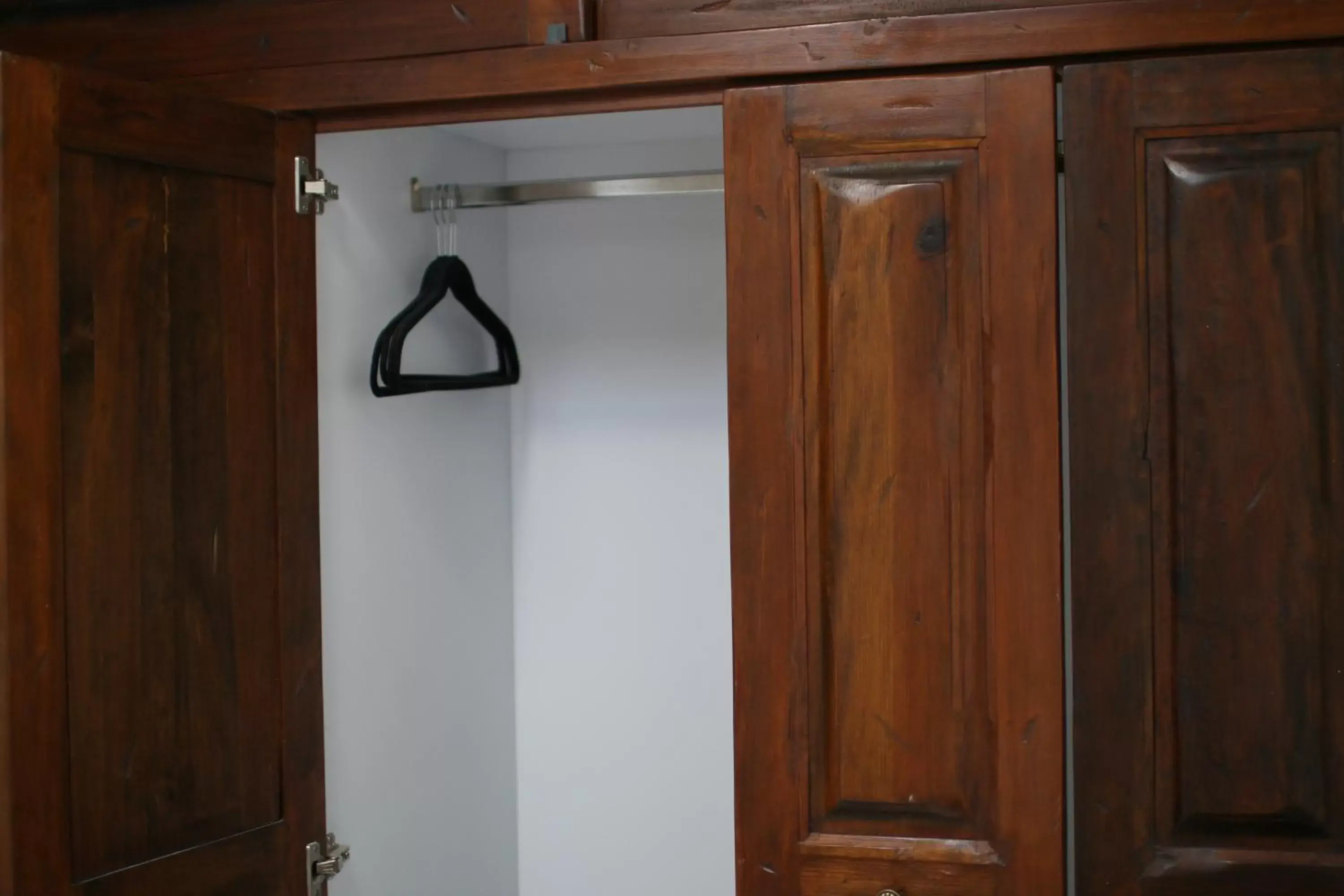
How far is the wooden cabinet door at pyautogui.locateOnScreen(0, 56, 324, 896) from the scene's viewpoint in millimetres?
1441

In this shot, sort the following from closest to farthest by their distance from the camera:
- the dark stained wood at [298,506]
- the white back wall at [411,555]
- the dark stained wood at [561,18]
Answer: the dark stained wood at [561,18], the dark stained wood at [298,506], the white back wall at [411,555]

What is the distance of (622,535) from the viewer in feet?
8.39

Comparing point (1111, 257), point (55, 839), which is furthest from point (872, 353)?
point (55, 839)

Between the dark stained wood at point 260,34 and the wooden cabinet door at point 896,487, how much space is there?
0.41 metres

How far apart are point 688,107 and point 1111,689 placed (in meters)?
0.92

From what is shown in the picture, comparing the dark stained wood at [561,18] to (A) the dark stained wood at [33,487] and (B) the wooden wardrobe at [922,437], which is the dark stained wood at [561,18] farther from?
(A) the dark stained wood at [33,487]

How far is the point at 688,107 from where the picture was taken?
5.48 ft

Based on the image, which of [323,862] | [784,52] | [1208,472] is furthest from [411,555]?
[1208,472]

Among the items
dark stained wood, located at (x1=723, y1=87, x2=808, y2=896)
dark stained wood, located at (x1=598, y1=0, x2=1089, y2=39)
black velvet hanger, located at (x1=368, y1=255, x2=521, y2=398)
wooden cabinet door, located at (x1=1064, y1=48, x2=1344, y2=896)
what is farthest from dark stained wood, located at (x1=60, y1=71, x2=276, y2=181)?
wooden cabinet door, located at (x1=1064, y1=48, x2=1344, y2=896)

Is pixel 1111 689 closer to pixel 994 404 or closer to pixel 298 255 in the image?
pixel 994 404

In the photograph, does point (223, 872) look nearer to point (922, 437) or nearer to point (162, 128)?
point (162, 128)

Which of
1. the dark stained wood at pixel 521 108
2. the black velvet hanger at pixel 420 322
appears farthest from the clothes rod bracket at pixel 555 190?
the dark stained wood at pixel 521 108

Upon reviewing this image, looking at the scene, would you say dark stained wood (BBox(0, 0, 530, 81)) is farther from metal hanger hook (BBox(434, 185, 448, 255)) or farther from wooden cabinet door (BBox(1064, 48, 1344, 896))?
wooden cabinet door (BBox(1064, 48, 1344, 896))

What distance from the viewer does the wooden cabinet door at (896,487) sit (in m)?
1.52
